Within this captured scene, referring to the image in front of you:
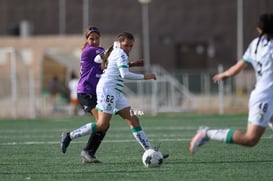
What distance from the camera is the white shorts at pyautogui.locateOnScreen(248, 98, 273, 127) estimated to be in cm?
1048

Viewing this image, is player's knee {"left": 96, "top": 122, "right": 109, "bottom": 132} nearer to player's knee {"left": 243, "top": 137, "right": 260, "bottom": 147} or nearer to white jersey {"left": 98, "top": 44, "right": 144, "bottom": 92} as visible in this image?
white jersey {"left": 98, "top": 44, "right": 144, "bottom": 92}

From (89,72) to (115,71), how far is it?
47.2 inches

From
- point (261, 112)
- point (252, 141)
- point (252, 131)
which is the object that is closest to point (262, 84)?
point (261, 112)

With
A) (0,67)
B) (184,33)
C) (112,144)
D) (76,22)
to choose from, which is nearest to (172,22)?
(184,33)

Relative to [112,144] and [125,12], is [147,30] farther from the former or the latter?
[112,144]

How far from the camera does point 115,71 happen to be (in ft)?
41.3

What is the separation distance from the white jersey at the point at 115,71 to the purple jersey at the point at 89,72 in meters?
0.89

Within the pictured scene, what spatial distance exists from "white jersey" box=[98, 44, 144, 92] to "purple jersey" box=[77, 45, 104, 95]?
2.93 feet

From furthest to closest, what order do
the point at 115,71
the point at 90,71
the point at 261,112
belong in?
the point at 90,71, the point at 115,71, the point at 261,112

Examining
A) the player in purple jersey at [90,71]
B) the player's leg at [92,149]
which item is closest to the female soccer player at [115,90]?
the player's leg at [92,149]

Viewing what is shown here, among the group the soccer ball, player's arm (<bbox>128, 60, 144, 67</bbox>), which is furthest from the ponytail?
the soccer ball

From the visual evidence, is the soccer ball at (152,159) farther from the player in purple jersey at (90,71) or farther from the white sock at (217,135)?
the player in purple jersey at (90,71)

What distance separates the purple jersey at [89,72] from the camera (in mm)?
13578

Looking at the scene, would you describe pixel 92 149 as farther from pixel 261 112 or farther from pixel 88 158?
pixel 261 112
